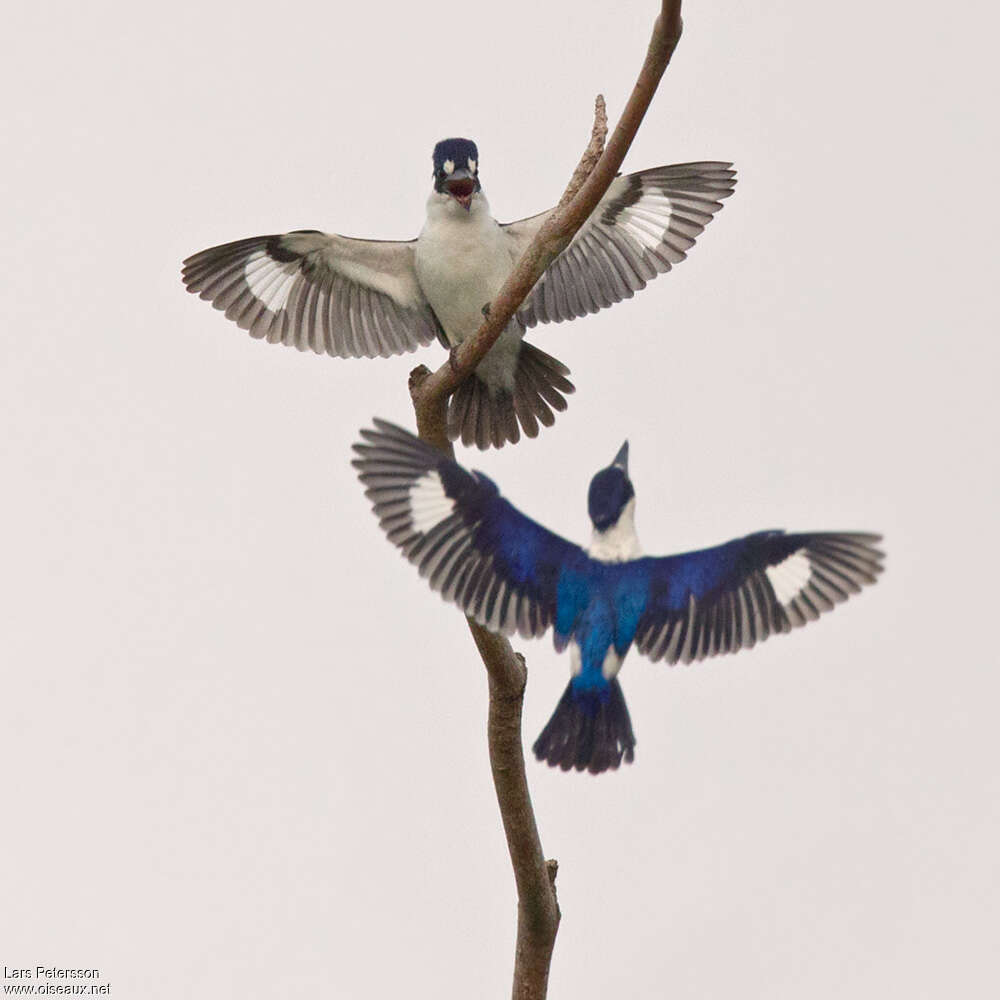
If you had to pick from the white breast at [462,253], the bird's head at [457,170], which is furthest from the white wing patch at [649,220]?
the bird's head at [457,170]

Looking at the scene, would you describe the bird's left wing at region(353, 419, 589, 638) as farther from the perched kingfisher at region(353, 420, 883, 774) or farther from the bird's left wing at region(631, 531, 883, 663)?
the bird's left wing at region(631, 531, 883, 663)

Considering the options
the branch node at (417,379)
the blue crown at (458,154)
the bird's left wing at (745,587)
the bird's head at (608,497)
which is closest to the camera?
the bird's left wing at (745,587)

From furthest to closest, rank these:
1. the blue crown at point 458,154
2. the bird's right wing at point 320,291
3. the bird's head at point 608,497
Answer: the bird's right wing at point 320,291 < the blue crown at point 458,154 < the bird's head at point 608,497

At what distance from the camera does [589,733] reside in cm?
407

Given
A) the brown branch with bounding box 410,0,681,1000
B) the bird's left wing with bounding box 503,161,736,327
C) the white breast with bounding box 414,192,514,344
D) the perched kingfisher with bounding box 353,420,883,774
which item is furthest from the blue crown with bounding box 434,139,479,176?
the perched kingfisher with bounding box 353,420,883,774

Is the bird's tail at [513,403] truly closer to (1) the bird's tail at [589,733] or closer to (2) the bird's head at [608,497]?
(2) the bird's head at [608,497]

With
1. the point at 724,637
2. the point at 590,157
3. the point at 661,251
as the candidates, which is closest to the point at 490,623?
the point at 724,637

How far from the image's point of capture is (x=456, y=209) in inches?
226

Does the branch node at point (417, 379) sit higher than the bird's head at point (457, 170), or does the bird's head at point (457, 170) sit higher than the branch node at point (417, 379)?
the bird's head at point (457, 170)

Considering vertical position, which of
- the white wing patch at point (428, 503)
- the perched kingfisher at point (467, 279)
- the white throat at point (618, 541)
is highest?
the perched kingfisher at point (467, 279)

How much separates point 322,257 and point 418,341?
1.41ft

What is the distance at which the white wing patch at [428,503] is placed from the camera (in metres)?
3.99

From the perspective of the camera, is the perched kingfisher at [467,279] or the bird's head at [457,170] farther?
the perched kingfisher at [467,279]

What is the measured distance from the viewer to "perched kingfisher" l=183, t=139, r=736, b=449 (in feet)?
19.0
